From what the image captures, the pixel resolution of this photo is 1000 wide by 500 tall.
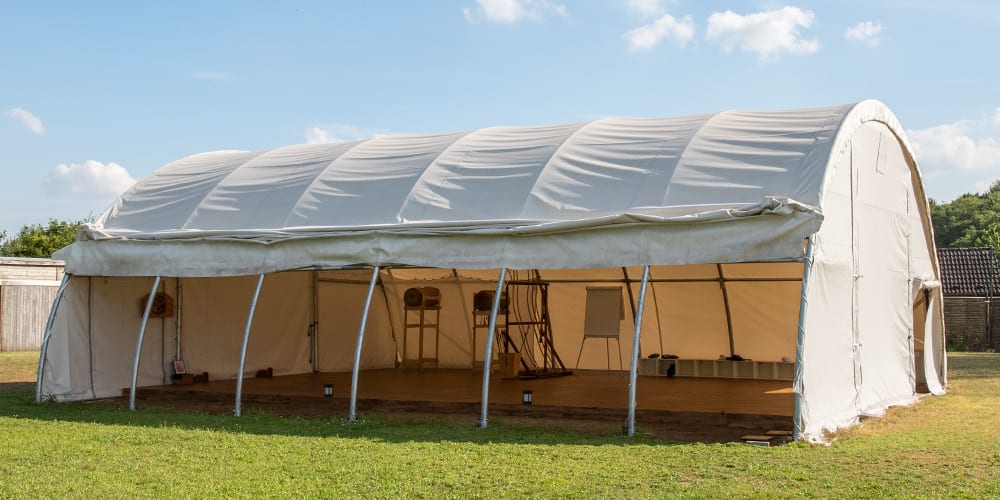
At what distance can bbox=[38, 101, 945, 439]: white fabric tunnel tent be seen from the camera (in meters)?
9.76

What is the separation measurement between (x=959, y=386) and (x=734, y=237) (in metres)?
7.14

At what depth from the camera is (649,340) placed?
16016 mm

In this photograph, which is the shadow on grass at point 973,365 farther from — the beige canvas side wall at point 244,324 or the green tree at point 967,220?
the green tree at point 967,220

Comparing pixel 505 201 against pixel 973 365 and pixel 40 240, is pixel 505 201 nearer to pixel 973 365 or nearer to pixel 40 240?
pixel 973 365

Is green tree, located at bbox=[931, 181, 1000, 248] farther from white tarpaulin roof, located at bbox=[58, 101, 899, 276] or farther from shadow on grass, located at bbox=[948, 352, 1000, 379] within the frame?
white tarpaulin roof, located at bbox=[58, 101, 899, 276]

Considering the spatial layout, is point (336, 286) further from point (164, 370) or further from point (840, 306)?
point (840, 306)

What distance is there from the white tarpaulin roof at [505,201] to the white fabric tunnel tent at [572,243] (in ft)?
0.08

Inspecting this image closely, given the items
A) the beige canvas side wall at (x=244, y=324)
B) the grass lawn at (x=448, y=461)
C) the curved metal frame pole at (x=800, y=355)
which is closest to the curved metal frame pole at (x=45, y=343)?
the grass lawn at (x=448, y=461)

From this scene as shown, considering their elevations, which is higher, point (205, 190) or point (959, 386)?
point (205, 190)

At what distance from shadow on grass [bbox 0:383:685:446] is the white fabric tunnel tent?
3.97ft

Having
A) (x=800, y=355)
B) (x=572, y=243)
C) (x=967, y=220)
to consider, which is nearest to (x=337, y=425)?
(x=572, y=243)

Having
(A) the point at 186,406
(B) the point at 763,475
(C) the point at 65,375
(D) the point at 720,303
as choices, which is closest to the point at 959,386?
(D) the point at 720,303

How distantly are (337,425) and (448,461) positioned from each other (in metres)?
2.49

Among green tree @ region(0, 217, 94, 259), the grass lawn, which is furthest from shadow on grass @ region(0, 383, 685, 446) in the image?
green tree @ region(0, 217, 94, 259)
